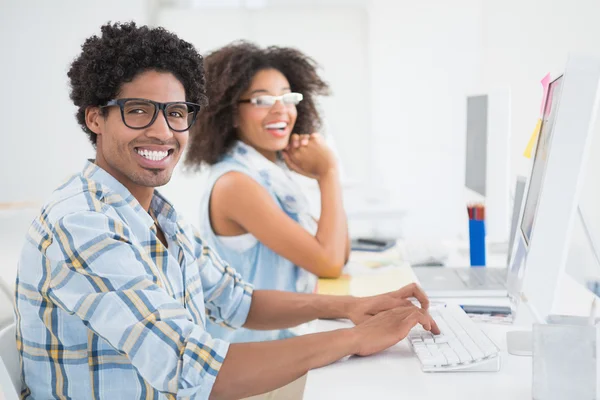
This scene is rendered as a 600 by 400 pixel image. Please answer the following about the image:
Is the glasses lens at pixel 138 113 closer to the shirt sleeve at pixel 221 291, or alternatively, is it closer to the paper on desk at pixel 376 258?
the shirt sleeve at pixel 221 291

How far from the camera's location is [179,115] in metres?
1.28

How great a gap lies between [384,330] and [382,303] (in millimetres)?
230

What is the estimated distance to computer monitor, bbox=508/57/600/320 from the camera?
0.85m

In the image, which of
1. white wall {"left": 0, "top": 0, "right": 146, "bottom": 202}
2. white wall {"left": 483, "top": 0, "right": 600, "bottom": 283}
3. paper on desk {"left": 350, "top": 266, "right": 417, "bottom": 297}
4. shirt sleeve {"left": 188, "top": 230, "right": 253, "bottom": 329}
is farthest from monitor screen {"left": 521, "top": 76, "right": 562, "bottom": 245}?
white wall {"left": 0, "top": 0, "right": 146, "bottom": 202}

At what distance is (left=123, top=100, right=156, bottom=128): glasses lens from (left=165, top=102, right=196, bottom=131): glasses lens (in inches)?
1.3

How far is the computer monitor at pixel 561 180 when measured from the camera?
85cm

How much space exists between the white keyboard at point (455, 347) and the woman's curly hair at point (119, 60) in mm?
645

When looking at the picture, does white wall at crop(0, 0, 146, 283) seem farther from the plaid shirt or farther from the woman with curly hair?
the plaid shirt

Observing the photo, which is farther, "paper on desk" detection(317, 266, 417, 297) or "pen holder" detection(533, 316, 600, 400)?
"paper on desk" detection(317, 266, 417, 297)

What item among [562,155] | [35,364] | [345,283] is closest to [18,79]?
[345,283]

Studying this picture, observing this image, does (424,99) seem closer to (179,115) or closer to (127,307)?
(179,115)

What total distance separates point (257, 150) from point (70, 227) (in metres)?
1.26

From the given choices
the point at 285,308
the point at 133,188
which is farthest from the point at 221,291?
the point at 133,188

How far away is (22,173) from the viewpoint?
15.8 feet
